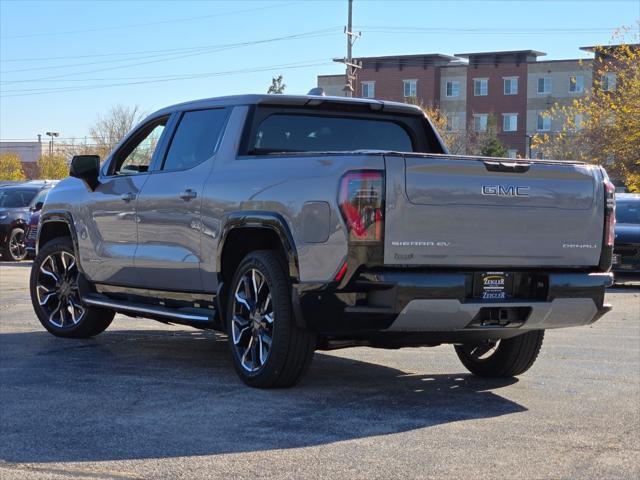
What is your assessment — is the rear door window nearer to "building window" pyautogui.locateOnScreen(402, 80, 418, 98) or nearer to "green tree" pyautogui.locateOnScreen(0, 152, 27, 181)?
"building window" pyautogui.locateOnScreen(402, 80, 418, 98)

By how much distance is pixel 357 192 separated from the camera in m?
6.73

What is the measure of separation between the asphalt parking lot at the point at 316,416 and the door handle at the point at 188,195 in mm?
1241

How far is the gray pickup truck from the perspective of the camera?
681 centimetres

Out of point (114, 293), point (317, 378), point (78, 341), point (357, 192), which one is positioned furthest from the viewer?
point (78, 341)

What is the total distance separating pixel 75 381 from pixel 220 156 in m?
1.83

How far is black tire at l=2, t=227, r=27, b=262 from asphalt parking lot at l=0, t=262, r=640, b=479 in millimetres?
16302

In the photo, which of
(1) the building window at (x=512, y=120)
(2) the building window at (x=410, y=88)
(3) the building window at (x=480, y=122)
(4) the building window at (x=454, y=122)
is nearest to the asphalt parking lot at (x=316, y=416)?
(3) the building window at (x=480, y=122)

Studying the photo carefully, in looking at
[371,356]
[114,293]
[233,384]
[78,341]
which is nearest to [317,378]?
[233,384]

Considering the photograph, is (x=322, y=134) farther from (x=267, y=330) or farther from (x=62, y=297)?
(x=62, y=297)

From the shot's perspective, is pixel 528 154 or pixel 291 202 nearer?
pixel 291 202

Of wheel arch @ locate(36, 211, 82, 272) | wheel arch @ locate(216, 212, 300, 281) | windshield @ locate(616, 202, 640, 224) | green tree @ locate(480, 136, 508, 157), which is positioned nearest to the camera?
wheel arch @ locate(216, 212, 300, 281)

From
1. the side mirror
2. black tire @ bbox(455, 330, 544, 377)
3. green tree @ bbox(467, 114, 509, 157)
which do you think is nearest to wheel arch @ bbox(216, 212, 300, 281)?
black tire @ bbox(455, 330, 544, 377)

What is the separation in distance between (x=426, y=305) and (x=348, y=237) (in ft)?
1.98

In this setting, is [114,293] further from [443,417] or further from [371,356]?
[443,417]
